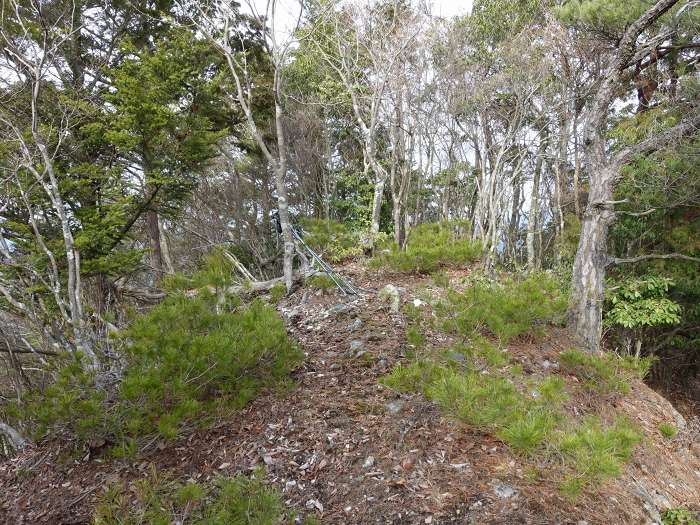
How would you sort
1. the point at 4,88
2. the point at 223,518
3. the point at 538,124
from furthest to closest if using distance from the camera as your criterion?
Result: 1. the point at 538,124
2. the point at 4,88
3. the point at 223,518

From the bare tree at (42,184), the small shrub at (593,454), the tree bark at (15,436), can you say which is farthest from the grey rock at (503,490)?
the tree bark at (15,436)

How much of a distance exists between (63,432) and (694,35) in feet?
25.8

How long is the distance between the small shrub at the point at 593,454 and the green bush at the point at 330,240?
4.10m

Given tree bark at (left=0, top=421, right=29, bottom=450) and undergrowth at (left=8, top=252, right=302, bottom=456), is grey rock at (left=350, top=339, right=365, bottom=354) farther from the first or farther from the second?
tree bark at (left=0, top=421, right=29, bottom=450)

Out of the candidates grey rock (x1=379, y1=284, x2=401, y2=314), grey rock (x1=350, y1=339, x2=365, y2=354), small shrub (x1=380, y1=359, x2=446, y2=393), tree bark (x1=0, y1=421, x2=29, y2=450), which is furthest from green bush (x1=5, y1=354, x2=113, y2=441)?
grey rock (x1=379, y1=284, x2=401, y2=314)

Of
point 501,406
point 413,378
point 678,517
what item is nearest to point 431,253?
point 413,378

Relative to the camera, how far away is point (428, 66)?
8.78 metres

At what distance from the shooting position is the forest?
7.84 feet

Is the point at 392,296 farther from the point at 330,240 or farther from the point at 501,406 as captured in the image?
the point at 501,406

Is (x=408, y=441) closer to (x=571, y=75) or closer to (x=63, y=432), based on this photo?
(x=63, y=432)


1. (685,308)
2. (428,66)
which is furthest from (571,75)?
(685,308)

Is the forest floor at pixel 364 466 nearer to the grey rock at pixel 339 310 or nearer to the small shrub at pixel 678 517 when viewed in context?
the small shrub at pixel 678 517

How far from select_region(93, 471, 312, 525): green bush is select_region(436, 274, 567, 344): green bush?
1.98 meters

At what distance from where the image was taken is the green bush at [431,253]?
16.2ft
